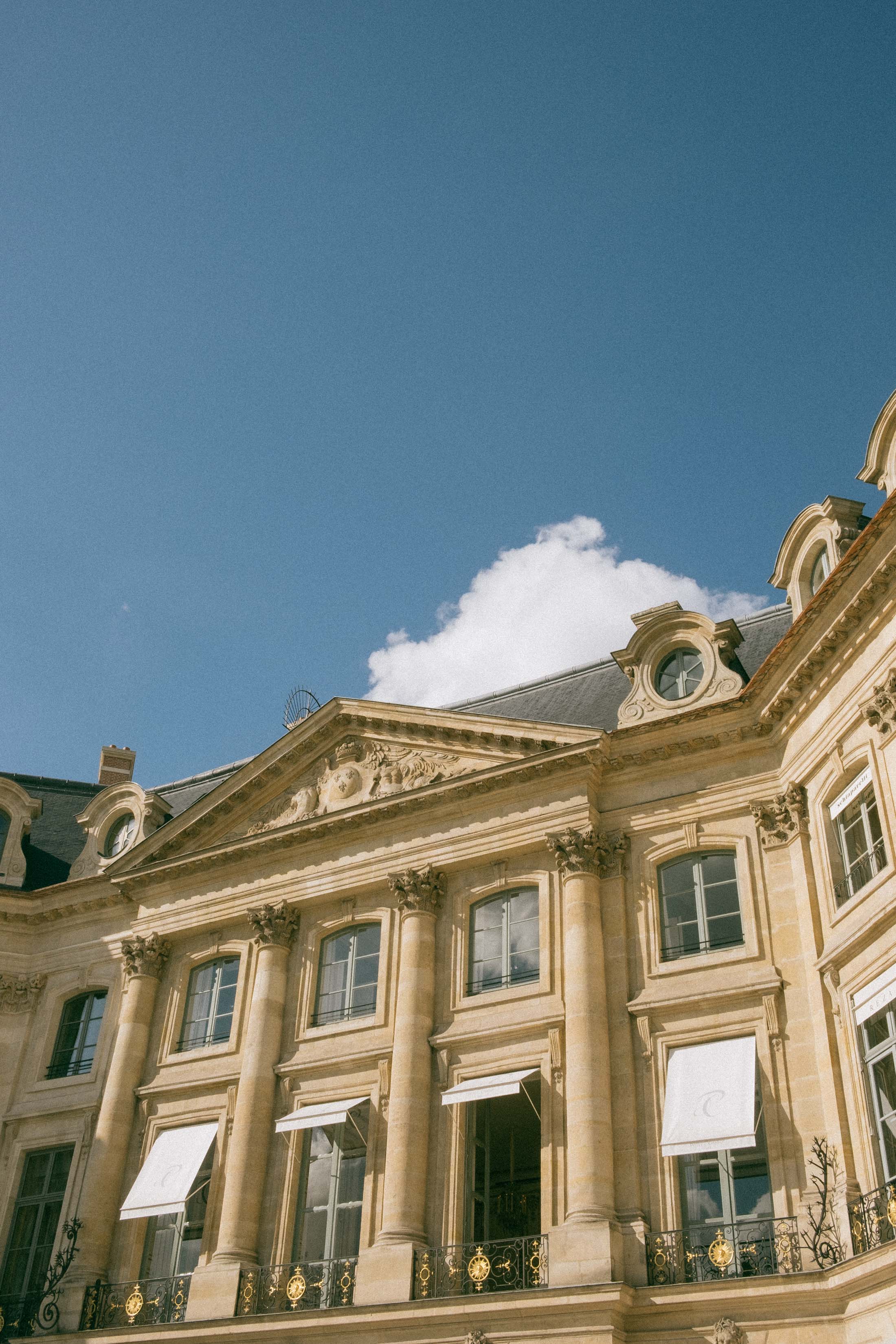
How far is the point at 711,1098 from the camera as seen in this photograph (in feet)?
53.3

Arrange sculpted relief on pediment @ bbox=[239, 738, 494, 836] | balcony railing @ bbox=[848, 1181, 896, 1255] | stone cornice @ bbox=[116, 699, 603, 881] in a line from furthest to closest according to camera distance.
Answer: sculpted relief on pediment @ bbox=[239, 738, 494, 836]
stone cornice @ bbox=[116, 699, 603, 881]
balcony railing @ bbox=[848, 1181, 896, 1255]

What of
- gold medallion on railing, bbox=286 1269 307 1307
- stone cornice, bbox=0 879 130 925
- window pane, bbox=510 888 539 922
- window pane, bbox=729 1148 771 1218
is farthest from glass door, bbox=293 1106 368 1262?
stone cornice, bbox=0 879 130 925

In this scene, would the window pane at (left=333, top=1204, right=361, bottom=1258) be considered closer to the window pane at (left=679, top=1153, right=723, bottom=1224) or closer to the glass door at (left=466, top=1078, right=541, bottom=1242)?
the glass door at (left=466, top=1078, right=541, bottom=1242)

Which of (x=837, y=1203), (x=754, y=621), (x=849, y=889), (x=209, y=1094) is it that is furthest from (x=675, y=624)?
(x=209, y=1094)

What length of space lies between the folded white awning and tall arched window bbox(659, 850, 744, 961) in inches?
196

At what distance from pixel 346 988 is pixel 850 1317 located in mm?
8940

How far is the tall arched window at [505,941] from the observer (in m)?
19.2

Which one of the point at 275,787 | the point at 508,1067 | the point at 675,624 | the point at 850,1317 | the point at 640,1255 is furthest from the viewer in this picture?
the point at 275,787

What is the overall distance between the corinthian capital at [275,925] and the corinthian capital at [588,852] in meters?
4.80

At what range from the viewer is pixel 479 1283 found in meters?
16.5

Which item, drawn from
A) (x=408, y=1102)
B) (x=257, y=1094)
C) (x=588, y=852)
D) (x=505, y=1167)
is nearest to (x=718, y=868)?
(x=588, y=852)

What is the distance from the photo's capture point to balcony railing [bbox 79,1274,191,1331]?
18781 mm

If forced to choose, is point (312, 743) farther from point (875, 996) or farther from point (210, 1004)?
point (875, 996)

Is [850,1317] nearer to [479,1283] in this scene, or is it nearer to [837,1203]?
[837,1203]
